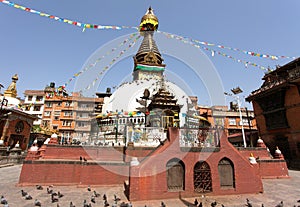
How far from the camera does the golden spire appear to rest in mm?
28714

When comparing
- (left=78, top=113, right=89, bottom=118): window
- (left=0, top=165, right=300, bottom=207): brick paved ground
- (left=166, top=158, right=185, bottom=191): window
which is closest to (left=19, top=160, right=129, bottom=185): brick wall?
(left=0, top=165, right=300, bottom=207): brick paved ground

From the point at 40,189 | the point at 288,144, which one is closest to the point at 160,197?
the point at 40,189

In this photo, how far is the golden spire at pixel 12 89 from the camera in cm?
2871

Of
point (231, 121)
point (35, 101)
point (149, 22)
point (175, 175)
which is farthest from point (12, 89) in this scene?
point (231, 121)

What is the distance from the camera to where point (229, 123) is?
41.4 meters

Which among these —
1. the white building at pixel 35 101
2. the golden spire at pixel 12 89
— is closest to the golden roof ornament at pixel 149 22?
the golden spire at pixel 12 89

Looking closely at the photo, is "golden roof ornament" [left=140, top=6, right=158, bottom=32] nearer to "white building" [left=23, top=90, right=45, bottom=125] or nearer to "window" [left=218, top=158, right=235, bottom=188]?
"white building" [left=23, top=90, right=45, bottom=125]

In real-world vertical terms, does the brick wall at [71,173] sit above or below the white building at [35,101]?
below

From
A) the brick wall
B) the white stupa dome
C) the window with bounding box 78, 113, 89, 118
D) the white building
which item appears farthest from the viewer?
the white building

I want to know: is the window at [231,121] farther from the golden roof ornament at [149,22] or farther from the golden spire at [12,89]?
the golden spire at [12,89]

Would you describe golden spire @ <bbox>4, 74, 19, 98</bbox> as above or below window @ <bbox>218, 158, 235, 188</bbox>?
above

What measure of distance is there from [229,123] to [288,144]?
21149mm

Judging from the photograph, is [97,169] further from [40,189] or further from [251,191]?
[251,191]

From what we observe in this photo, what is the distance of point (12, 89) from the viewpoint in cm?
2947
